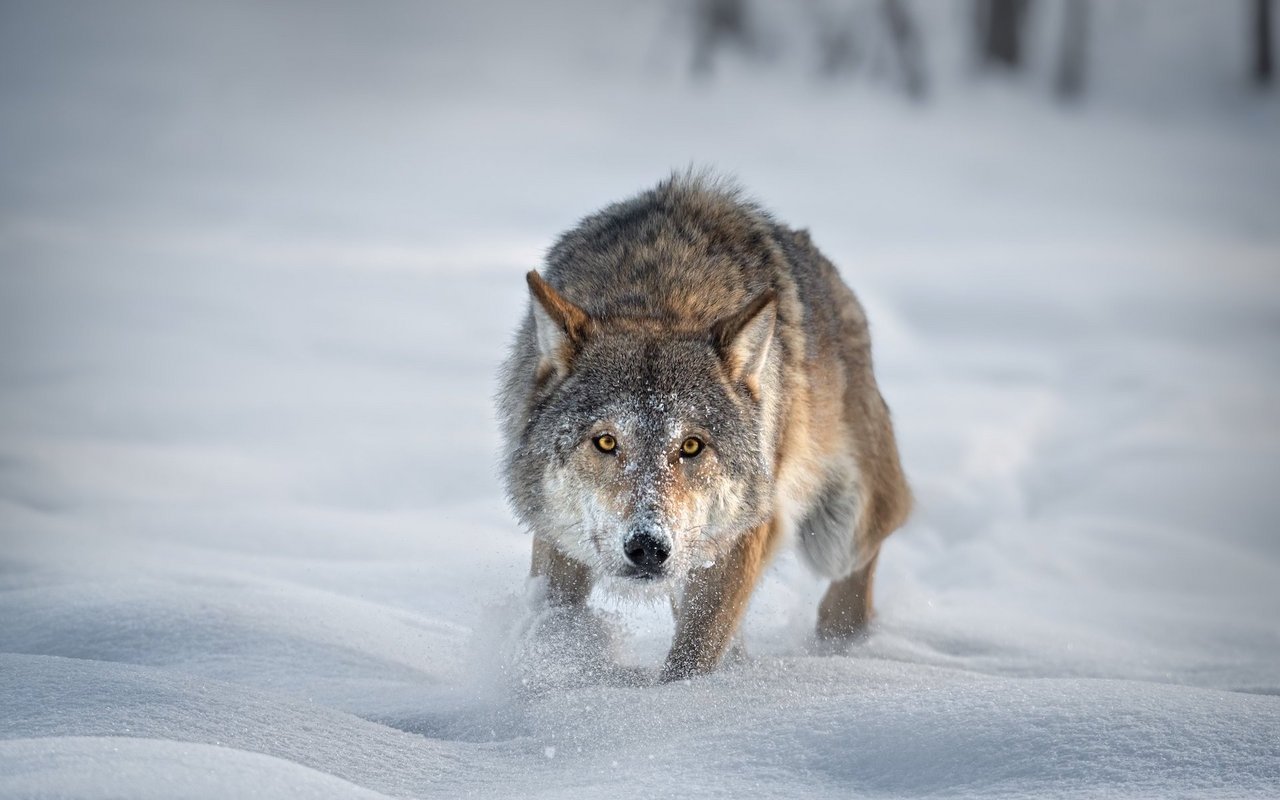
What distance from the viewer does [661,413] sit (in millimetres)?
4027

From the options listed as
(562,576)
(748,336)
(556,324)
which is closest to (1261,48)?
(748,336)

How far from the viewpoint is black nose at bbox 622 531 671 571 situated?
378cm

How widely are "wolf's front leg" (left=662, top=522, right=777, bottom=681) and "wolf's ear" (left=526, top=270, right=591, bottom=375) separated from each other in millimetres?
972

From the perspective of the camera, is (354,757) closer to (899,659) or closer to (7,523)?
(899,659)

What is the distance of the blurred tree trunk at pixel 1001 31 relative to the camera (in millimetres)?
23578

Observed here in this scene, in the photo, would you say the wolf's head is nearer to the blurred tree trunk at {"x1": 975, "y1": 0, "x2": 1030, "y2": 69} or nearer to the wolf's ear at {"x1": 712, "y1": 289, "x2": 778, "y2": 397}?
the wolf's ear at {"x1": 712, "y1": 289, "x2": 778, "y2": 397}

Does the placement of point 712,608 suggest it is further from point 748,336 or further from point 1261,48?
point 1261,48

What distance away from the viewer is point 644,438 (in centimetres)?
398

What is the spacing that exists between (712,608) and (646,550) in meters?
0.87

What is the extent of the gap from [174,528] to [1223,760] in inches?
236

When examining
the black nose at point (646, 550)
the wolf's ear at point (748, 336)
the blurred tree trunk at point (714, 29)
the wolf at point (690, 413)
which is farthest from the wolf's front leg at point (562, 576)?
the blurred tree trunk at point (714, 29)

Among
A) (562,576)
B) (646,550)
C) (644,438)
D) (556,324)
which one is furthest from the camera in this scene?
(562,576)

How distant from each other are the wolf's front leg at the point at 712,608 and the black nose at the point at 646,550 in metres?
0.71

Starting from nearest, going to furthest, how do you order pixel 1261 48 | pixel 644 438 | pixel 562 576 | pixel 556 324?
pixel 644 438
pixel 556 324
pixel 562 576
pixel 1261 48
